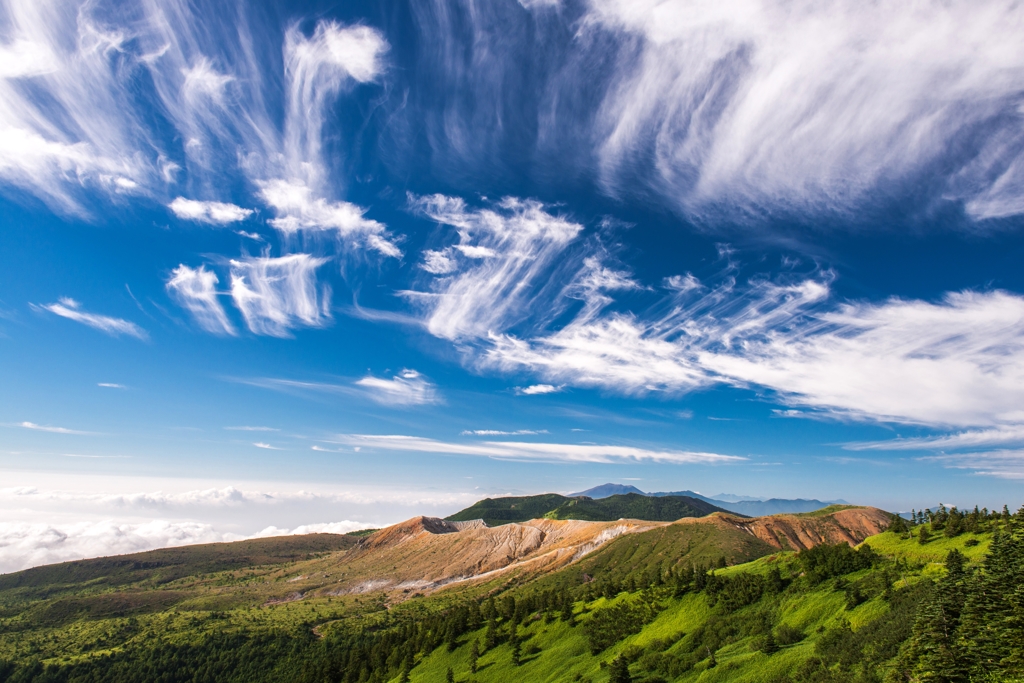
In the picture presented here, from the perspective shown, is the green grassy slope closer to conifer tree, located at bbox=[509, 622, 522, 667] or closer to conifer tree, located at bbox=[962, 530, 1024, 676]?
conifer tree, located at bbox=[509, 622, 522, 667]

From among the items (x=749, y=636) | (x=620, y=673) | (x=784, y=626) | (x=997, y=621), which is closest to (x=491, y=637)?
(x=620, y=673)

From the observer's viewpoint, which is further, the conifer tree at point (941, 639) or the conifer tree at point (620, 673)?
the conifer tree at point (620, 673)

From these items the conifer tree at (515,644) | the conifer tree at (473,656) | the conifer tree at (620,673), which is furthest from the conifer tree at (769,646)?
the conifer tree at (473,656)

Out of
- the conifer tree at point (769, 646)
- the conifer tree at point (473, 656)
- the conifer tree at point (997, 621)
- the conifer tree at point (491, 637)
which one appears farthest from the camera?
the conifer tree at point (491, 637)

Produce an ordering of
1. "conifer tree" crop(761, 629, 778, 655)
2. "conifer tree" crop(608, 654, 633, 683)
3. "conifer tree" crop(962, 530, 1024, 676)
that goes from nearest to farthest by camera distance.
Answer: "conifer tree" crop(962, 530, 1024, 676) → "conifer tree" crop(761, 629, 778, 655) → "conifer tree" crop(608, 654, 633, 683)

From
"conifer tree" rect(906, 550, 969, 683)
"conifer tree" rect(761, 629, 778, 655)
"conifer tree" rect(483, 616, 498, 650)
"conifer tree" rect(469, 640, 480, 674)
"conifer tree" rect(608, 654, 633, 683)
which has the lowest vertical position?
"conifer tree" rect(469, 640, 480, 674)

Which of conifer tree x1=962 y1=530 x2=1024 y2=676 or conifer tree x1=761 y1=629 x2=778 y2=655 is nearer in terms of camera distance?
conifer tree x1=962 y1=530 x2=1024 y2=676

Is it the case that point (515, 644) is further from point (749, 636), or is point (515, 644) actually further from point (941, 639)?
point (941, 639)

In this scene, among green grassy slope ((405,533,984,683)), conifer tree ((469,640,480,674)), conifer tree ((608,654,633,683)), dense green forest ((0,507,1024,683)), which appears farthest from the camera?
conifer tree ((469,640,480,674))

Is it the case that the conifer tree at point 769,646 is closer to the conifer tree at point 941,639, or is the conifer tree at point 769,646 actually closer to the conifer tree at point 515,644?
the conifer tree at point 941,639

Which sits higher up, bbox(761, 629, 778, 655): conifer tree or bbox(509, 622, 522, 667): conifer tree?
bbox(761, 629, 778, 655): conifer tree

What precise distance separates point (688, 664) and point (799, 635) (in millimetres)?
16344

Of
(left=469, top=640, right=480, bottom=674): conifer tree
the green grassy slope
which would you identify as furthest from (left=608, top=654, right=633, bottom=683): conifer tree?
(left=469, top=640, right=480, bottom=674): conifer tree

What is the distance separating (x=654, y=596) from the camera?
109 meters
